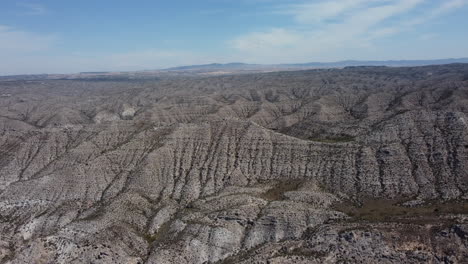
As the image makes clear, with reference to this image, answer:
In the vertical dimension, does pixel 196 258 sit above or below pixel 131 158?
below

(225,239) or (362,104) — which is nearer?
(225,239)

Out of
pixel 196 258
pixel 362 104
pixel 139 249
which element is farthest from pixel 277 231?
pixel 362 104

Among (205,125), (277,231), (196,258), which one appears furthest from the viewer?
(205,125)

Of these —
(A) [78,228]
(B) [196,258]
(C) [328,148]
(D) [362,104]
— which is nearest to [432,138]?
(C) [328,148]

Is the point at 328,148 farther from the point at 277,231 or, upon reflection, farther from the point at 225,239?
the point at 225,239

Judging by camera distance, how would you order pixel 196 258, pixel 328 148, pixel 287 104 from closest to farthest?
1. pixel 196 258
2. pixel 328 148
3. pixel 287 104

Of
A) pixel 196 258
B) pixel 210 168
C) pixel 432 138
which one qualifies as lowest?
pixel 196 258
